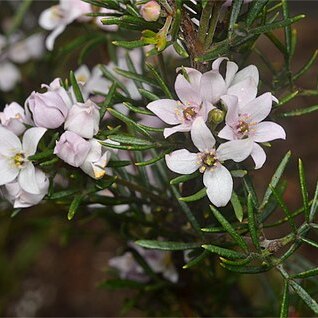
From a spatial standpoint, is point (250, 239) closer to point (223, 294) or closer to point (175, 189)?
point (175, 189)

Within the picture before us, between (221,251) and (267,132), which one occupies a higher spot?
(267,132)

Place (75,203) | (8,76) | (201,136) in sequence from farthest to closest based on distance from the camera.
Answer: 1. (8,76)
2. (75,203)
3. (201,136)

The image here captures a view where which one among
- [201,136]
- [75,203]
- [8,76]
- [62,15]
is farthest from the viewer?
[8,76]

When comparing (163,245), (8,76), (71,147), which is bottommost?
(8,76)

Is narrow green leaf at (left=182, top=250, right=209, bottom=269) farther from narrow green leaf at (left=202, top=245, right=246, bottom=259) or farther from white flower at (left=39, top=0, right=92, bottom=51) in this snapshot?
white flower at (left=39, top=0, right=92, bottom=51)

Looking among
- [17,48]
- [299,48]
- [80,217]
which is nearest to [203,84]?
[80,217]

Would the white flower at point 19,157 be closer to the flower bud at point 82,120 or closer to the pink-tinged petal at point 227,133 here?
the flower bud at point 82,120

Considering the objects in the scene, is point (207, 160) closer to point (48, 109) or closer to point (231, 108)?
point (231, 108)

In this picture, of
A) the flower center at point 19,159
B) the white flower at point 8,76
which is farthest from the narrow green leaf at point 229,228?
the white flower at point 8,76

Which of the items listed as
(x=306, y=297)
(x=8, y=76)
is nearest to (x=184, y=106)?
(x=306, y=297)
